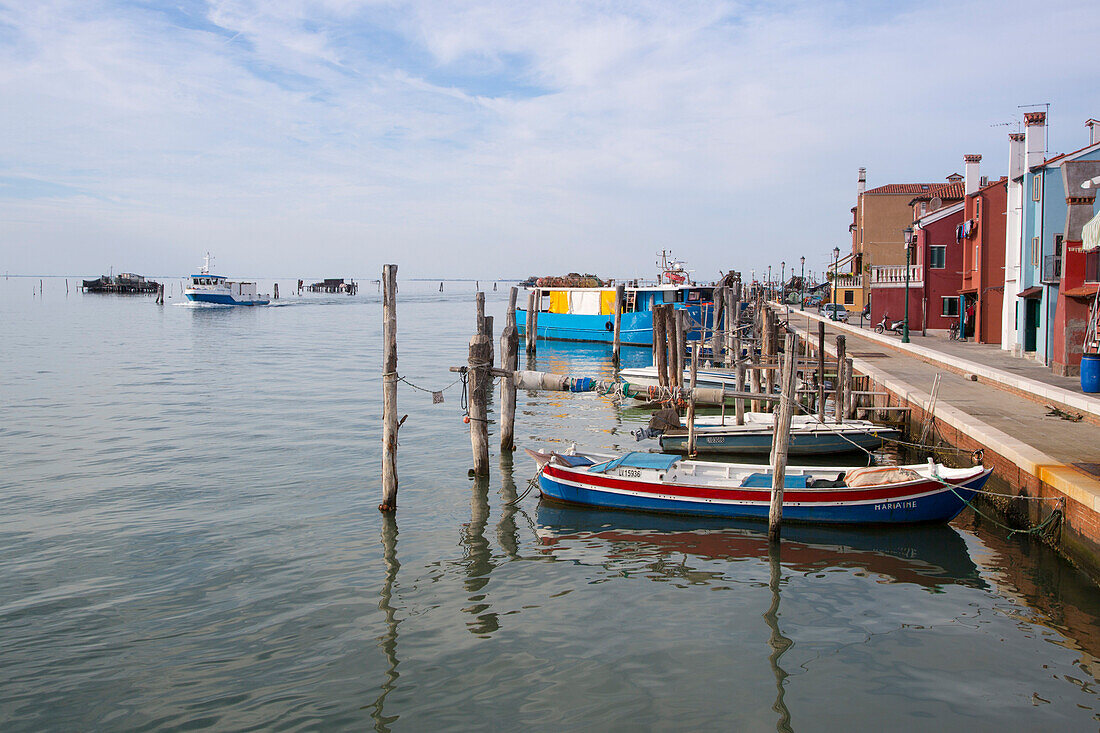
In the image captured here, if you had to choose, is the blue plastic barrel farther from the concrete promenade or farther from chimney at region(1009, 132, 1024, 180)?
chimney at region(1009, 132, 1024, 180)

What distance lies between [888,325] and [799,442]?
2583cm

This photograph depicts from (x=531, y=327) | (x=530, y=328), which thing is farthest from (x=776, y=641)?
(x=531, y=327)

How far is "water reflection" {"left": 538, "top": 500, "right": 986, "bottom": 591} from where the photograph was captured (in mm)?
12102

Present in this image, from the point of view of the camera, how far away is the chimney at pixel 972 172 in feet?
124

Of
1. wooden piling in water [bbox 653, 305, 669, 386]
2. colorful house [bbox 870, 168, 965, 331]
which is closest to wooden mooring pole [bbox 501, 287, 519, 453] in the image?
wooden piling in water [bbox 653, 305, 669, 386]

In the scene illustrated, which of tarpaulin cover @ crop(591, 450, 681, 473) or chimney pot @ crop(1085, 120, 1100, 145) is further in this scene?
chimney pot @ crop(1085, 120, 1100, 145)

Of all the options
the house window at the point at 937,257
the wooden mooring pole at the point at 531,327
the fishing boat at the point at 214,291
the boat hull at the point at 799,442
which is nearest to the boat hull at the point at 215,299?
the fishing boat at the point at 214,291

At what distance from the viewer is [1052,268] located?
2438 centimetres

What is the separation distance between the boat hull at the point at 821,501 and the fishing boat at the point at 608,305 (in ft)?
99.1

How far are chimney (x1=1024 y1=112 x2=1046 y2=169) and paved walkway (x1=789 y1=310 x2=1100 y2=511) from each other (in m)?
7.08

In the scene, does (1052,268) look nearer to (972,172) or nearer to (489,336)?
(972,172)

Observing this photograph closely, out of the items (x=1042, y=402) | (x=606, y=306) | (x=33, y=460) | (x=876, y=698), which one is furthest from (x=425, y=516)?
(x=606, y=306)

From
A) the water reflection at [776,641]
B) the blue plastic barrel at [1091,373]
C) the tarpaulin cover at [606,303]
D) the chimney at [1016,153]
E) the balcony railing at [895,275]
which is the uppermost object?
the chimney at [1016,153]

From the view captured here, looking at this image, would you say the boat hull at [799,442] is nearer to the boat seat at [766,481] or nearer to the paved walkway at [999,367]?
the paved walkway at [999,367]
